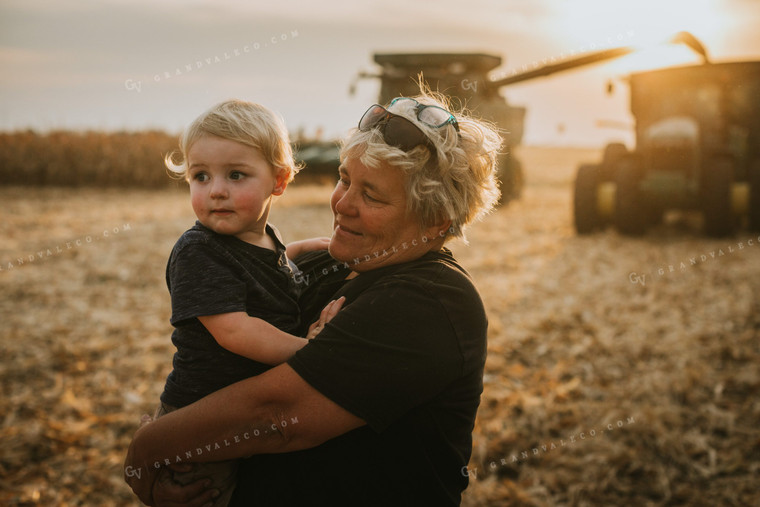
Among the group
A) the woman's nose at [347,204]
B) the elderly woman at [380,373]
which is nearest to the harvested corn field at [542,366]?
the elderly woman at [380,373]

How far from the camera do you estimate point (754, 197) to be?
31.2 feet

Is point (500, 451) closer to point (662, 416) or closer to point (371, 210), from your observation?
point (662, 416)

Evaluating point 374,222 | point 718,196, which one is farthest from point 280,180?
point 718,196

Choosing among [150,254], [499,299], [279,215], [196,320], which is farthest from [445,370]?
[279,215]

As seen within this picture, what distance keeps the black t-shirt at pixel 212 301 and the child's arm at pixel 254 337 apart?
4 centimetres

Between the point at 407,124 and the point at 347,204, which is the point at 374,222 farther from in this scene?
the point at 407,124

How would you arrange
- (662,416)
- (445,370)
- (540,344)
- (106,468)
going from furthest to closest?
(540,344), (662,416), (106,468), (445,370)

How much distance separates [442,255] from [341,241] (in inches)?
13.2

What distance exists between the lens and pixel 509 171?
16031 mm

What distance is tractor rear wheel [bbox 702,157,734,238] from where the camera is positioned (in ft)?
30.4

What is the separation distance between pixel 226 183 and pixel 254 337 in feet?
1.79

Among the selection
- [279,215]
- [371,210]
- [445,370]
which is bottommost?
[279,215]

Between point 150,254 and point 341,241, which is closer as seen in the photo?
point 341,241

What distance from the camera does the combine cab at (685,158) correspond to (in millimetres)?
Result: 9555
